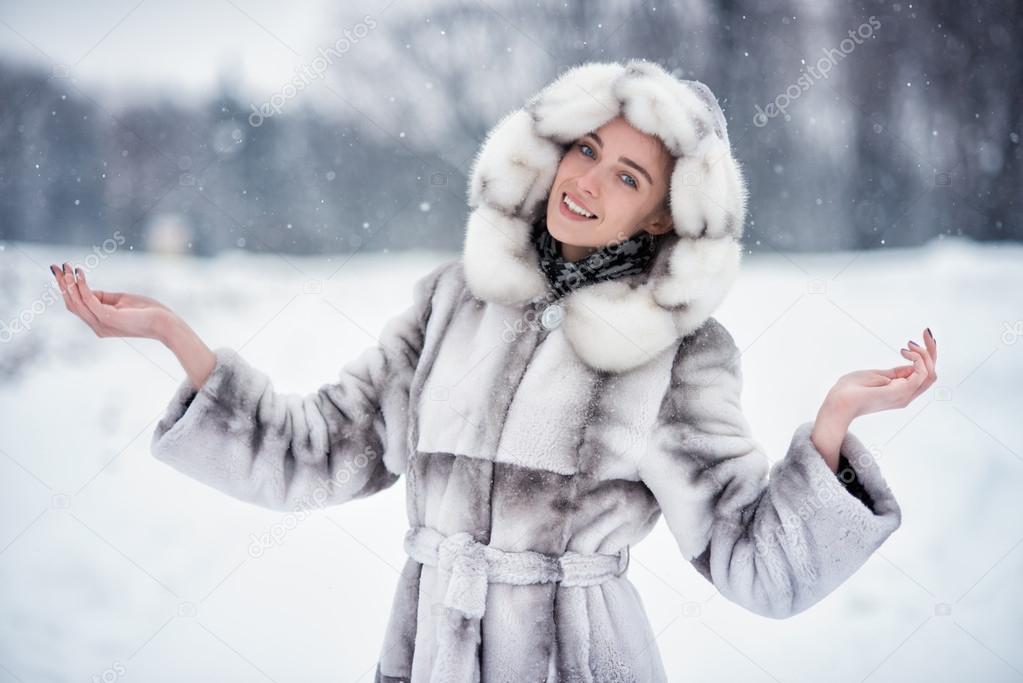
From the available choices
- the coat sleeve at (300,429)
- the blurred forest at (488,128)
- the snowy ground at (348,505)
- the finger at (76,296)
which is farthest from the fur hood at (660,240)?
the blurred forest at (488,128)

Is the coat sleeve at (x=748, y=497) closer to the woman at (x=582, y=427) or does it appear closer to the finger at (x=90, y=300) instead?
the woman at (x=582, y=427)

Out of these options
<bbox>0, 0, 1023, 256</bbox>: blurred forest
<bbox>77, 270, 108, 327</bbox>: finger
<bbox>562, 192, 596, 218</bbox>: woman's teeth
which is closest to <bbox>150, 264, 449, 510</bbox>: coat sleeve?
<bbox>77, 270, 108, 327</bbox>: finger

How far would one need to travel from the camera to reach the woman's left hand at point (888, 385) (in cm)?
90

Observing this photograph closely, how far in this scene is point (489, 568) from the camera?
1.02 meters

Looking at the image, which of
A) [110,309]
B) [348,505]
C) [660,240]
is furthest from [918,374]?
[348,505]

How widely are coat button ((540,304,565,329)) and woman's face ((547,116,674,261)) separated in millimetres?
87

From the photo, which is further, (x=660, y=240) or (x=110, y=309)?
(x=660, y=240)

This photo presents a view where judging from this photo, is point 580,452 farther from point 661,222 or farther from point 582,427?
point 661,222

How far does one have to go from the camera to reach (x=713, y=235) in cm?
104

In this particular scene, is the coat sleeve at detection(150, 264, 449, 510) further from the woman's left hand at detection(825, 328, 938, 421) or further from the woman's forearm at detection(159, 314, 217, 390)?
the woman's left hand at detection(825, 328, 938, 421)

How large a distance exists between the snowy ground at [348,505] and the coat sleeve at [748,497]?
3.38 ft

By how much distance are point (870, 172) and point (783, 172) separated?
28 centimetres

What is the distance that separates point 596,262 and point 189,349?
53 cm

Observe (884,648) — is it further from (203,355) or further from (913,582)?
(203,355)
